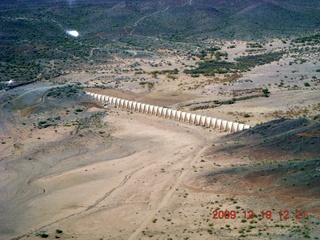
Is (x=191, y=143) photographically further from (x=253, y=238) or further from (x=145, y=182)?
(x=253, y=238)

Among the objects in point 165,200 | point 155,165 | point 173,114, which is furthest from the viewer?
point 173,114
